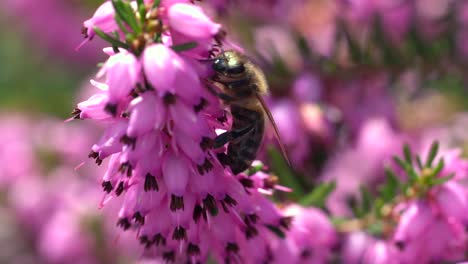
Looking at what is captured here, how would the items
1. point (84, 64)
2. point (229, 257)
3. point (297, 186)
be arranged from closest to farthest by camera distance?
point (229, 257) < point (297, 186) < point (84, 64)

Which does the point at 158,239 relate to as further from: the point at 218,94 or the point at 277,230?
the point at 277,230

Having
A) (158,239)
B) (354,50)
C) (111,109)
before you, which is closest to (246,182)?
(158,239)

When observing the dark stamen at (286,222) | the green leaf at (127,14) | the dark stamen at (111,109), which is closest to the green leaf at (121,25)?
the green leaf at (127,14)

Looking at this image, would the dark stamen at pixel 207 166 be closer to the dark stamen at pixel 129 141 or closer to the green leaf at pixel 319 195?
the dark stamen at pixel 129 141

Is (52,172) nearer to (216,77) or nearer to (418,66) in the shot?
(418,66)

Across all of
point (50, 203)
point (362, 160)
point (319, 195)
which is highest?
point (319, 195)

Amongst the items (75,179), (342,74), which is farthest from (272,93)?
(75,179)

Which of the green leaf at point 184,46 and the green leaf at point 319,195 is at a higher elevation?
the green leaf at point 184,46
